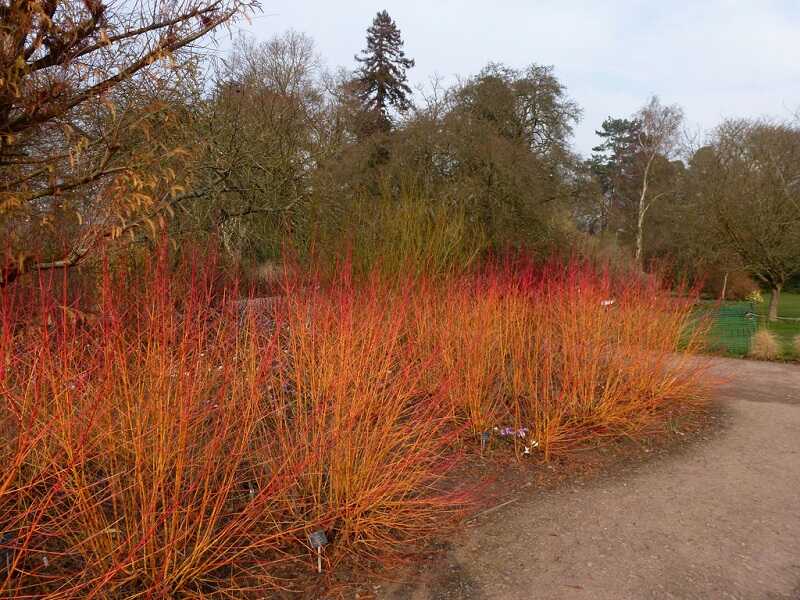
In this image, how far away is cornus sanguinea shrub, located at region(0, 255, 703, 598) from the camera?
2158 millimetres

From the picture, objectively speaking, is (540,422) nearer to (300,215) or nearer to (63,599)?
(63,599)

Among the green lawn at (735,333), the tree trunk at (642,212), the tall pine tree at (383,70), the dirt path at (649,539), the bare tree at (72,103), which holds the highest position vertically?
the tall pine tree at (383,70)

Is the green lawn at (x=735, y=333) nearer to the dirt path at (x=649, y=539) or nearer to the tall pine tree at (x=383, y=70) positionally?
the dirt path at (x=649, y=539)

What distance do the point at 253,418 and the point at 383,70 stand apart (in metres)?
29.1

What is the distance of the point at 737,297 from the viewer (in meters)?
24.1

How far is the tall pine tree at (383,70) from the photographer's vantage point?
28438 mm

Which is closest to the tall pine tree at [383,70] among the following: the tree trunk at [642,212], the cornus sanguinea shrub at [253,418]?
the tree trunk at [642,212]

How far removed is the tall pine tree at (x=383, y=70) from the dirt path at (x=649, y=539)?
1001 inches

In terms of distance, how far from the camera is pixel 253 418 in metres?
2.56

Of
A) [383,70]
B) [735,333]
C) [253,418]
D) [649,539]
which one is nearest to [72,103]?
[253,418]

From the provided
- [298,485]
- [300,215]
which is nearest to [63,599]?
[298,485]

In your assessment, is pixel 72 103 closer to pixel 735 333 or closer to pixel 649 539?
pixel 649 539

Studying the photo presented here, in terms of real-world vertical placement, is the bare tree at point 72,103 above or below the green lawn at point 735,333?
above

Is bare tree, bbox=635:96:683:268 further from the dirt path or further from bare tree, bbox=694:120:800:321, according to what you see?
the dirt path
